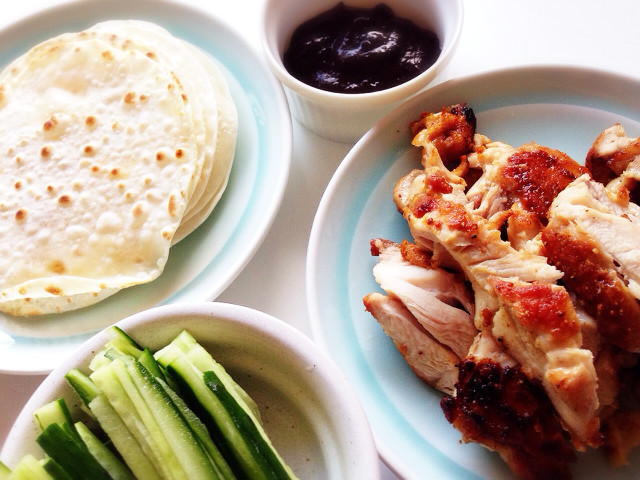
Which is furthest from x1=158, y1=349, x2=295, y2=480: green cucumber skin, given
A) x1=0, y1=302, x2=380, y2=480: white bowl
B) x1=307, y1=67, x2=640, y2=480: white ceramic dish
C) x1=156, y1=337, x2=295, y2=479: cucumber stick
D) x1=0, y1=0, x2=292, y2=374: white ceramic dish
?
x1=0, y1=0, x2=292, y2=374: white ceramic dish

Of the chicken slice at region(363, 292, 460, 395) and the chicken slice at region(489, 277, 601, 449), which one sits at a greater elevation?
the chicken slice at region(489, 277, 601, 449)

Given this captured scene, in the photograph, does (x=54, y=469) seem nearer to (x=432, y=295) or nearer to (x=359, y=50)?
(x=432, y=295)

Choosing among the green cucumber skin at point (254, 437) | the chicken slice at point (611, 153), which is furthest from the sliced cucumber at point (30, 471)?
the chicken slice at point (611, 153)

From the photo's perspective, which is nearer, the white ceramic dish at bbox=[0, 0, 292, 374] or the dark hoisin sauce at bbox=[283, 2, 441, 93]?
the white ceramic dish at bbox=[0, 0, 292, 374]

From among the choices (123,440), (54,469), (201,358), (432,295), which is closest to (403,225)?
(432,295)

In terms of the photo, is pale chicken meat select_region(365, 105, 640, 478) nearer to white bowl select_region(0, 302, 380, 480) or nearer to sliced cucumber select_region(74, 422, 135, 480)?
white bowl select_region(0, 302, 380, 480)
